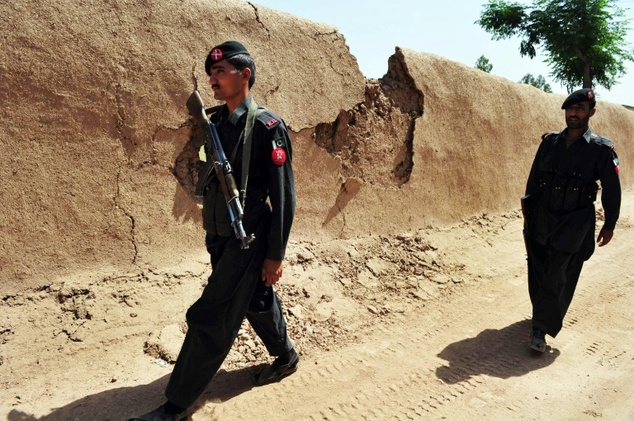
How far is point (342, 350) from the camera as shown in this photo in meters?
3.37

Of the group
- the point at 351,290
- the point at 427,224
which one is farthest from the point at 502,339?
the point at 427,224

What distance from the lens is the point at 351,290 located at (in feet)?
13.6

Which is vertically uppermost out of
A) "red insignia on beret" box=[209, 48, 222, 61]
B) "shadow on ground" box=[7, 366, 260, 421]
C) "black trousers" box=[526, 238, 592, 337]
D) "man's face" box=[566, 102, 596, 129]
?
"red insignia on beret" box=[209, 48, 222, 61]

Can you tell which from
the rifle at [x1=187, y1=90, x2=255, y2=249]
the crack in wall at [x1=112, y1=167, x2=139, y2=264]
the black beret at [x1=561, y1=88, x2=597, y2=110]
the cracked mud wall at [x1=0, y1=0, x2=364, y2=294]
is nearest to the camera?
the rifle at [x1=187, y1=90, x2=255, y2=249]

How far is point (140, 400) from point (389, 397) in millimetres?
1291

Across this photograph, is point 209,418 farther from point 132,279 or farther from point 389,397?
point 132,279

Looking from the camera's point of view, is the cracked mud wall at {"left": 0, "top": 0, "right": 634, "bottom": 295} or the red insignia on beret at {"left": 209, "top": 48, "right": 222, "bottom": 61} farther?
the cracked mud wall at {"left": 0, "top": 0, "right": 634, "bottom": 295}

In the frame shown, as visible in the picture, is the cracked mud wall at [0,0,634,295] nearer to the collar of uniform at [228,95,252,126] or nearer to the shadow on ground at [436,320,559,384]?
the collar of uniform at [228,95,252,126]

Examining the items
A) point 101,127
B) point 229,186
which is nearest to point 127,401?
point 229,186

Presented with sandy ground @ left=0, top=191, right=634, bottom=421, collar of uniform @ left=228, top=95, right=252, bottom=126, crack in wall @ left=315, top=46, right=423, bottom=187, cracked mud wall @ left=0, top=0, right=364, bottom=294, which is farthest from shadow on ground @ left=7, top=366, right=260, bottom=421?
crack in wall @ left=315, top=46, right=423, bottom=187

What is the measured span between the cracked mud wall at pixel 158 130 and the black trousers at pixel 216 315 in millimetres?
1142

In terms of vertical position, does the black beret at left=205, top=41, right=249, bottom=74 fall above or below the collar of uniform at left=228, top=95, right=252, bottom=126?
above

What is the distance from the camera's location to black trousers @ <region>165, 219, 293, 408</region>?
2424mm

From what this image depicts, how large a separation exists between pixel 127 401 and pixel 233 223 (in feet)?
3.62
